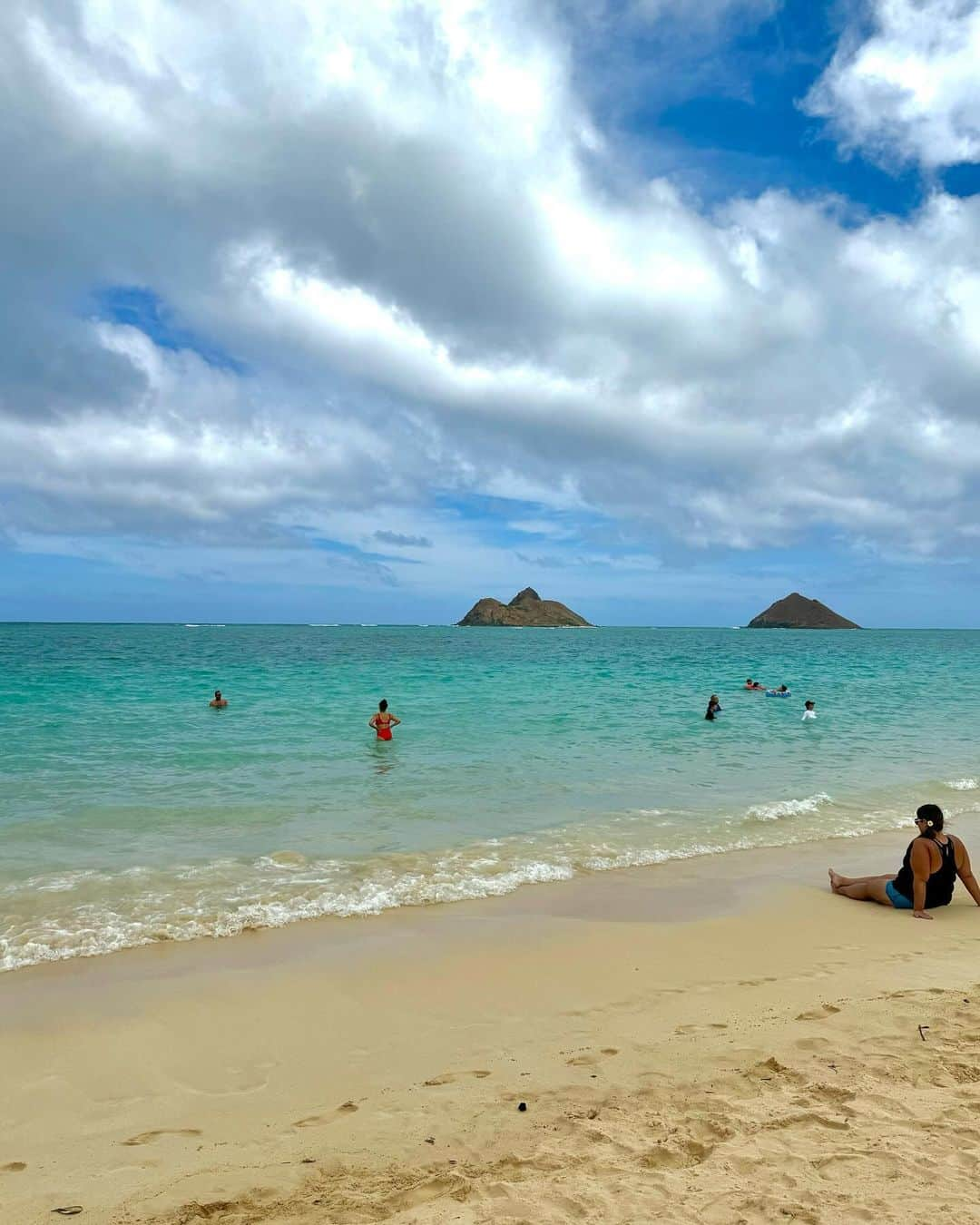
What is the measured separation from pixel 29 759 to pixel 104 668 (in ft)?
95.4

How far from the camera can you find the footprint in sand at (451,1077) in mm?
4699

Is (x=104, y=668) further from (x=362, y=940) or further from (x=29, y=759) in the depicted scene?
(x=362, y=940)

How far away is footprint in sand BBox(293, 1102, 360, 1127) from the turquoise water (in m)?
3.42

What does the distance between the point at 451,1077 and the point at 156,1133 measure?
1.74 meters

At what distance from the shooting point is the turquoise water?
8531mm

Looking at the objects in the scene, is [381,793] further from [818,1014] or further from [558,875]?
[818,1014]

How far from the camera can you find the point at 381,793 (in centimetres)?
1348

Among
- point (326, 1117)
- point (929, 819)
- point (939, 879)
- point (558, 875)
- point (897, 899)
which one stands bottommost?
point (558, 875)

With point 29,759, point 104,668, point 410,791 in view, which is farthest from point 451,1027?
point 104,668

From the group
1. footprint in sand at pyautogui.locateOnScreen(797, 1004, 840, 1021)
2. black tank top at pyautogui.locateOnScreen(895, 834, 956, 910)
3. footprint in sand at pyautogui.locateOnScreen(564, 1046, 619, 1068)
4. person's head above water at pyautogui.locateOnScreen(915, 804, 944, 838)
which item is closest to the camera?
footprint in sand at pyautogui.locateOnScreen(564, 1046, 619, 1068)

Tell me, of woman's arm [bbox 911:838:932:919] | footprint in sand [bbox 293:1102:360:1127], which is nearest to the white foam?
woman's arm [bbox 911:838:932:919]

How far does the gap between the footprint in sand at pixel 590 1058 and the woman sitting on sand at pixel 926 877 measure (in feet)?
16.2

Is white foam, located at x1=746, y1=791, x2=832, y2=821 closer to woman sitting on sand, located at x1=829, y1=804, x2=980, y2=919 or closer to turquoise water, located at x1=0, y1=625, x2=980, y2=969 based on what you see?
turquoise water, located at x1=0, y1=625, x2=980, y2=969

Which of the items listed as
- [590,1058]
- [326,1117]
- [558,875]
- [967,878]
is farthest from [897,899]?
[326,1117]
